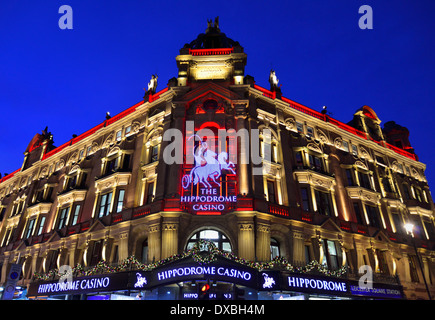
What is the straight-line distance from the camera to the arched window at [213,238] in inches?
845

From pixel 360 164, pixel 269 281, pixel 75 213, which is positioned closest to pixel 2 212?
pixel 75 213

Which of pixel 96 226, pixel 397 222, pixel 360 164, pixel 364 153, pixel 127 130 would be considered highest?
pixel 127 130

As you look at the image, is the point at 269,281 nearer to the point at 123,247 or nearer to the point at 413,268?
the point at 123,247

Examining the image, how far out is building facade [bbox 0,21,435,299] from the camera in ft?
67.2

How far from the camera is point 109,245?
957 inches

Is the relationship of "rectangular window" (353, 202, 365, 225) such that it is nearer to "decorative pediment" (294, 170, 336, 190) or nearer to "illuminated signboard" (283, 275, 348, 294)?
"decorative pediment" (294, 170, 336, 190)

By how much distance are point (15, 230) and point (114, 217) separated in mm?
20915

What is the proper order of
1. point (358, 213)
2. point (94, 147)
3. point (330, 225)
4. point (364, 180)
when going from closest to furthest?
point (330, 225)
point (358, 213)
point (364, 180)
point (94, 147)

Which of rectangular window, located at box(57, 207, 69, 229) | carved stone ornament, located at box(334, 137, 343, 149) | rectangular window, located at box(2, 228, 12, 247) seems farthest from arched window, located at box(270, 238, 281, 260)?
rectangular window, located at box(2, 228, 12, 247)

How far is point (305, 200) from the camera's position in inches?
1034

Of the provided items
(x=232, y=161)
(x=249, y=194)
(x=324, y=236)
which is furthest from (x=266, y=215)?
(x=324, y=236)

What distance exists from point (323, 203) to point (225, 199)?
11042 mm

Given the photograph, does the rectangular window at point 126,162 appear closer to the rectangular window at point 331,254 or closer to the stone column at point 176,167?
the stone column at point 176,167
